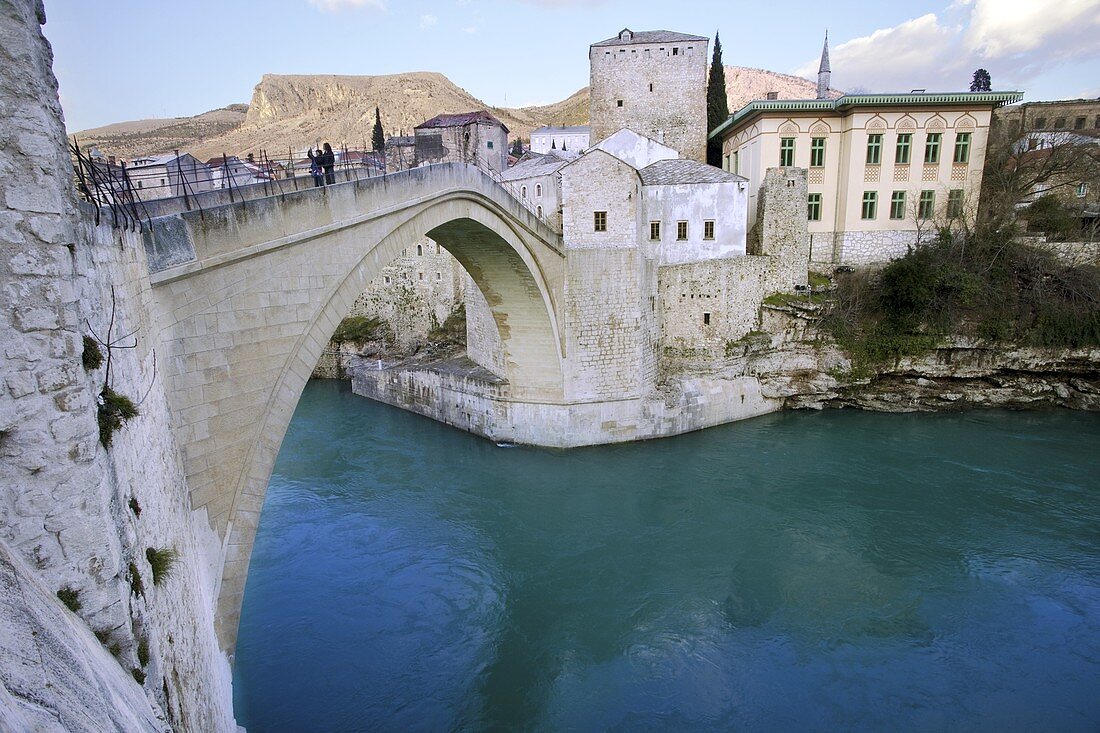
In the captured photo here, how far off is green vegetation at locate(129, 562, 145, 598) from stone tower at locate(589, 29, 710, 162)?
21.2 m

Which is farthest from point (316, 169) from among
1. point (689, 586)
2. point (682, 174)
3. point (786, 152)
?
point (786, 152)

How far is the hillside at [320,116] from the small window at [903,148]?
1955 inches

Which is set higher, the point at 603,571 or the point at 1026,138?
the point at 1026,138

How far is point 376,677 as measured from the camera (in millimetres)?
8148

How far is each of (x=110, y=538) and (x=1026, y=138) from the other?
24.9m

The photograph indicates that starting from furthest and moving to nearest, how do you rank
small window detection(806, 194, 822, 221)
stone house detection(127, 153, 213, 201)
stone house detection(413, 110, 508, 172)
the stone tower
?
stone house detection(413, 110, 508, 172), the stone tower, small window detection(806, 194, 822, 221), stone house detection(127, 153, 213, 201)

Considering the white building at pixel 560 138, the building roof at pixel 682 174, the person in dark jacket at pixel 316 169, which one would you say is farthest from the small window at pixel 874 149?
the white building at pixel 560 138

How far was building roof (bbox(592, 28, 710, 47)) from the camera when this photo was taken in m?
21.2

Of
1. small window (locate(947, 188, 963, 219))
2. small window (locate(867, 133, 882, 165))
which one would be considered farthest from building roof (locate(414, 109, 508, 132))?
small window (locate(947, 188, 963, 219))

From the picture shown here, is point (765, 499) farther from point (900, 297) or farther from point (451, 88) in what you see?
point (451, 88)

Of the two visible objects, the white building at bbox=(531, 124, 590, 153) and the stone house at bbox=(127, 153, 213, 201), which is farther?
the white building at bbox=(531, 124, 590, 153)

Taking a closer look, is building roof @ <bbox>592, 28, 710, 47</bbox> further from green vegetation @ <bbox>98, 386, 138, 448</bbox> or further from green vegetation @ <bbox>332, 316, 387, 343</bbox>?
green vegetation @ <bbox>98, 386, 138, 448</bbox>

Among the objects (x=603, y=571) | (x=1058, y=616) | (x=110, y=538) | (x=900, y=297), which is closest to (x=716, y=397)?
(x=900, y=297)

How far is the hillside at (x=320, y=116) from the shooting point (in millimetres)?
65625
